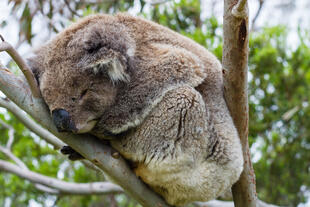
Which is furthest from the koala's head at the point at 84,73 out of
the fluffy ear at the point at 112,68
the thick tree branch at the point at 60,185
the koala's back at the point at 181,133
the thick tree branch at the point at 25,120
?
the thick tree branch at the point at 60,185

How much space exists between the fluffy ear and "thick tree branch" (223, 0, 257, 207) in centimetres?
71

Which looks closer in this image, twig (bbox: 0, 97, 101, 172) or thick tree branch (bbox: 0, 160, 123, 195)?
twig (bbox: 0, 97, 101, 172)

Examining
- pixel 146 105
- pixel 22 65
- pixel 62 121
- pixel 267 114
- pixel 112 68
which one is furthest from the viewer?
pixel 267 114

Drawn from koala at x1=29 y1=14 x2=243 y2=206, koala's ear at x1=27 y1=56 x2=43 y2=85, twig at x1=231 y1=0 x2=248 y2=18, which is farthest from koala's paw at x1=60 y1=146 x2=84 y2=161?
twig at x1=231 y1=0 x2=248 y2=18

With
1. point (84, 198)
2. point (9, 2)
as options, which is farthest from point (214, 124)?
point (84, 198)

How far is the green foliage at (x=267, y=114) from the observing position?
5488mm

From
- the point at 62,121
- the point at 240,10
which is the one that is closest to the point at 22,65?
the point at 62,121

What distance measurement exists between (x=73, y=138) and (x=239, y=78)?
47.2 inches

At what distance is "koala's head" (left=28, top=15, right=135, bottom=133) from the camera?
2588 mm

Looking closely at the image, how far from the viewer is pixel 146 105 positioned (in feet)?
9.02

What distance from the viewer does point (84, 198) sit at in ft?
19.6

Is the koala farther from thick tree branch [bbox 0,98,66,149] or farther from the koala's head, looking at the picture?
thick tree branch [bbox 0,98,66,149]

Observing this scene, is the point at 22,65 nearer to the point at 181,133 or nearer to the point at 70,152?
the point at 70,152

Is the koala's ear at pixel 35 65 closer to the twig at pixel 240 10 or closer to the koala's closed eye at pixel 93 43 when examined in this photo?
the koala's closed eye at pixel 93 43
